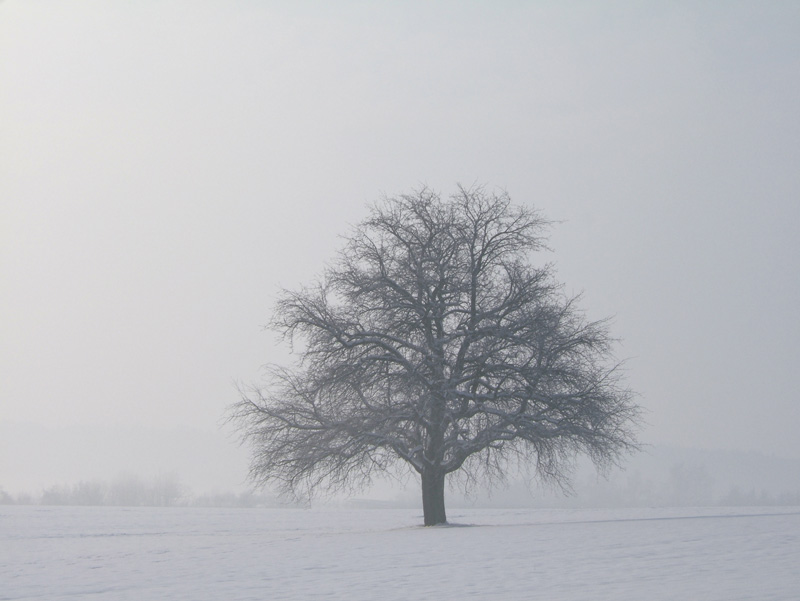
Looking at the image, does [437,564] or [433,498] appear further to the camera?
[433,498]

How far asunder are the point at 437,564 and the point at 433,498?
11049 mm

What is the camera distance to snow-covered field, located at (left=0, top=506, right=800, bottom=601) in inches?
484

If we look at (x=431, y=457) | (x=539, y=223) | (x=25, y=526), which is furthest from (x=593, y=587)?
(x=25, y=526)

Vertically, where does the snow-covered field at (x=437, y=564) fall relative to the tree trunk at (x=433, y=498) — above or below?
below

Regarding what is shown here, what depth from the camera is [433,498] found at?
26.5 meters

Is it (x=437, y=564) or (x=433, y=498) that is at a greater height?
(x=433, y=498)

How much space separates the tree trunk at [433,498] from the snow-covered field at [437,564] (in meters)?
1.96

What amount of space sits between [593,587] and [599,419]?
1257 centimetres

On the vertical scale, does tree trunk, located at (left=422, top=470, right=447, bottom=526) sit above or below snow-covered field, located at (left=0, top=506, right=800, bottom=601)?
above

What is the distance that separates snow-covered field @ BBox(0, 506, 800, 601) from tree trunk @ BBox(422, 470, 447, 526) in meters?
1.96

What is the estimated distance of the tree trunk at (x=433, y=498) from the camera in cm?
2633

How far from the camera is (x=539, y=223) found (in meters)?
27.3

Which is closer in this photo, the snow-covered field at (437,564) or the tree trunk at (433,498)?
the snow-covered field at (437,564)

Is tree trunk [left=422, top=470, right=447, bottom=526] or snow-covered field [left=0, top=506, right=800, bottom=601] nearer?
snow-covered field [left=0, top=506, right=800, bottom=601]
